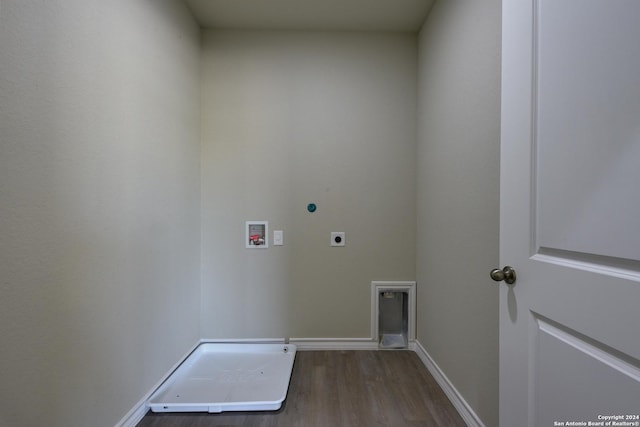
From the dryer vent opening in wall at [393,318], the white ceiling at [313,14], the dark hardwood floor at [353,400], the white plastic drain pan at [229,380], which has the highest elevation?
the white ceiling at [313,14]

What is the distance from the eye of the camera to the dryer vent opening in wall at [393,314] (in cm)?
226

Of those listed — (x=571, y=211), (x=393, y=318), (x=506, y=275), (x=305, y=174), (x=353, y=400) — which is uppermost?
(x=305, y=174)

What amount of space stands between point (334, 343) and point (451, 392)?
917mm

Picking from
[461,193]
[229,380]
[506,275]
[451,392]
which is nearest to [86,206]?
[229,380]

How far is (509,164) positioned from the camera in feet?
3.15

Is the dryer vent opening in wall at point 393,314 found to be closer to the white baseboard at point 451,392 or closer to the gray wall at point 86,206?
the white baseboard at point 451,392

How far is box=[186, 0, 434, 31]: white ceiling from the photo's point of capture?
1.93m

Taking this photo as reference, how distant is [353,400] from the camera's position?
5.41ft

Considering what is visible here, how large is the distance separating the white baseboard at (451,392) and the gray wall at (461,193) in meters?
0.04

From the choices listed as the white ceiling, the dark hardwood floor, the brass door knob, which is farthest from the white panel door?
the white ceiling

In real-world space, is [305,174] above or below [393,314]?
above

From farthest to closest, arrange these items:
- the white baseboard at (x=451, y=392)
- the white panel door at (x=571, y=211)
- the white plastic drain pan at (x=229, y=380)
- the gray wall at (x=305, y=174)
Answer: the gray wall at (x=305, y=174)
the white plastic drain pan at (x=229, y=380)
the white baseboard at (x=451, y=392)
the white panel door at (x=571, y=211)

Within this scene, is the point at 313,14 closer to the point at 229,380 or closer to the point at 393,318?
the point at 393,318

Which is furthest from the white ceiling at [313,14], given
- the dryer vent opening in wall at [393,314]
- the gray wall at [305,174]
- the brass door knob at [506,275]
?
the dryer vent opening in wall at [393,314]
